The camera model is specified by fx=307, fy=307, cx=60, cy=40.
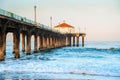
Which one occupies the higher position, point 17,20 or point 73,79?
point 17,20

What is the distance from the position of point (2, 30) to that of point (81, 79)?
550 inches

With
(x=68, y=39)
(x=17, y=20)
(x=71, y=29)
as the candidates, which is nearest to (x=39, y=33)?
(x=17, y=20)

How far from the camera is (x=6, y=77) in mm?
19594

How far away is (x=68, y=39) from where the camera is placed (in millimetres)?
105250

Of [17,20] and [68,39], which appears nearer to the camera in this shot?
[17,20]

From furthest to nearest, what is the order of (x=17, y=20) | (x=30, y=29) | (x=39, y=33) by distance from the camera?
(x=39, y=33) < (x=30, y=29) < (x=17, y=20)

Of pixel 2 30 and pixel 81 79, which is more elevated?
pixel 2 30

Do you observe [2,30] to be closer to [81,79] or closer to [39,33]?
[81,79]

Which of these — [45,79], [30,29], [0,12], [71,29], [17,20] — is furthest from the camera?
[71,29]

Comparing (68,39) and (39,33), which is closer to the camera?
(39,33)

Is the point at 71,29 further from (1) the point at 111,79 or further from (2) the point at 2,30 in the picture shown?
(1) the point at 111,79

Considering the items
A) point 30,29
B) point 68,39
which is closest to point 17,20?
point 30,29

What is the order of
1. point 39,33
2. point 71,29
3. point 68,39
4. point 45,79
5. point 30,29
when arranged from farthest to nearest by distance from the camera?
point 71,29
point 68,39
point 39,33
point 30,29
point 45,79

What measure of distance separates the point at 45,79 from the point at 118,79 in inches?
191
